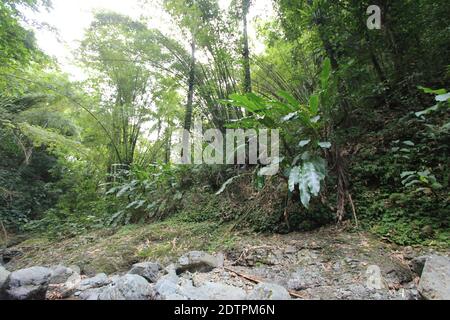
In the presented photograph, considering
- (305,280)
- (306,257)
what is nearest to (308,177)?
(306,257)

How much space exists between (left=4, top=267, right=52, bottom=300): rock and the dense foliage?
1310 mm

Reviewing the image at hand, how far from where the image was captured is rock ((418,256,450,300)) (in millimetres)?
1013

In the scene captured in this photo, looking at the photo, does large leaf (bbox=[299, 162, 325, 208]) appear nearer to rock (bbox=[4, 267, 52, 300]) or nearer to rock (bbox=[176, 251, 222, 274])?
rock (bbox=[176, 251, 222, 274])

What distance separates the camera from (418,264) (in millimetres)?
1251

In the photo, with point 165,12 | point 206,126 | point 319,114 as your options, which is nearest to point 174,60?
point 165,12

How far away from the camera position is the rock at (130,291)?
1.10 metres

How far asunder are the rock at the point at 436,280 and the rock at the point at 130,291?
118cm

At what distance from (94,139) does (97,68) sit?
1.59m

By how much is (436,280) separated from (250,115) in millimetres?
2330

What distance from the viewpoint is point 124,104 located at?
4820 millimetres

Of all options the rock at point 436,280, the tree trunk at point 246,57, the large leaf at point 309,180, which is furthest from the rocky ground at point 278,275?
the tree trunk at point 246,57

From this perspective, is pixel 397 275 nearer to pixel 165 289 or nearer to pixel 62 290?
pixel 165 289
